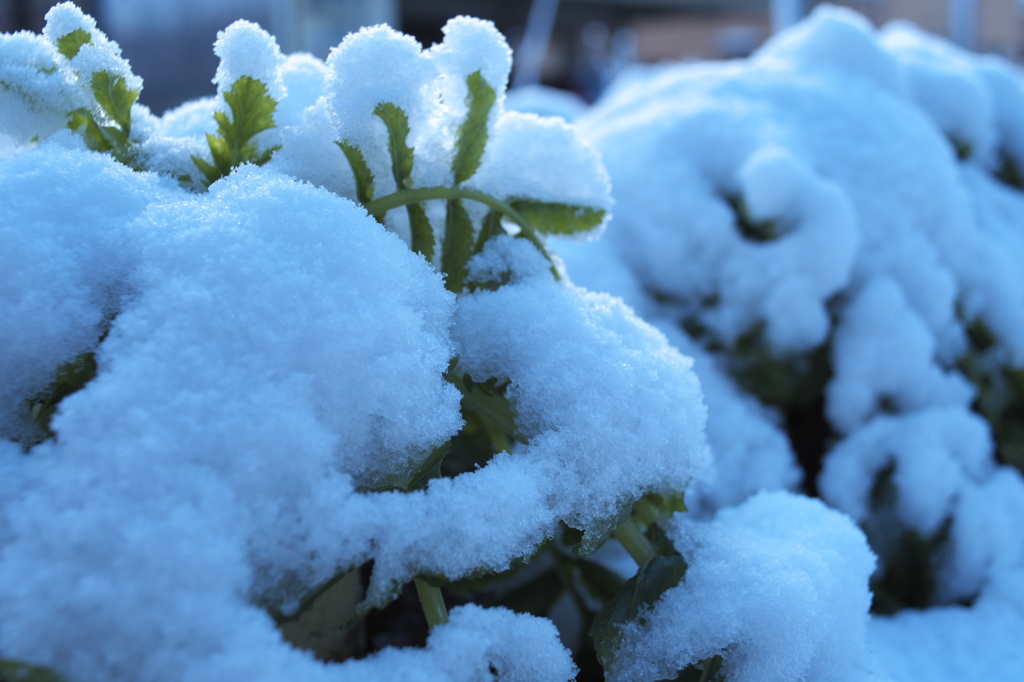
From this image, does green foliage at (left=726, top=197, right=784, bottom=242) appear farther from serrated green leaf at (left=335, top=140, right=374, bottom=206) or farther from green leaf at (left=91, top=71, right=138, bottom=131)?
green leaf at (left=91, top=71, right=138, bottom=131)

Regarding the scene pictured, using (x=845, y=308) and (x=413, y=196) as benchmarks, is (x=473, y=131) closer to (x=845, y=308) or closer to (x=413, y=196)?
(x=413, y=196)

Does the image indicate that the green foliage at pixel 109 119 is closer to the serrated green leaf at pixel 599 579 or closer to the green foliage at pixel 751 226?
the serrated green leaf at pixel 599 579

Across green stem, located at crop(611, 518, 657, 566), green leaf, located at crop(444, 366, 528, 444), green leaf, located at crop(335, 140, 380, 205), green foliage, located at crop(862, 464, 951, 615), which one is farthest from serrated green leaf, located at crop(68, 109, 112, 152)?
green foliage, located at crop(862, 464, 951, 615)

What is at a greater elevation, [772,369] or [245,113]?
[245,113]

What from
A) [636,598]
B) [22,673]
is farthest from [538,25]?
[22,673]

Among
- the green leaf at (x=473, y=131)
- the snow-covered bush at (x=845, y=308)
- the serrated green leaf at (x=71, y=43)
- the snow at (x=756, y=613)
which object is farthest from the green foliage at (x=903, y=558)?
the serrated green leaf at (x=71, y=43)

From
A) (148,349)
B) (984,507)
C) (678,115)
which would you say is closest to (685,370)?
(148,349)

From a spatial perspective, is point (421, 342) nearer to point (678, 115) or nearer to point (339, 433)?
point (339, 433)
